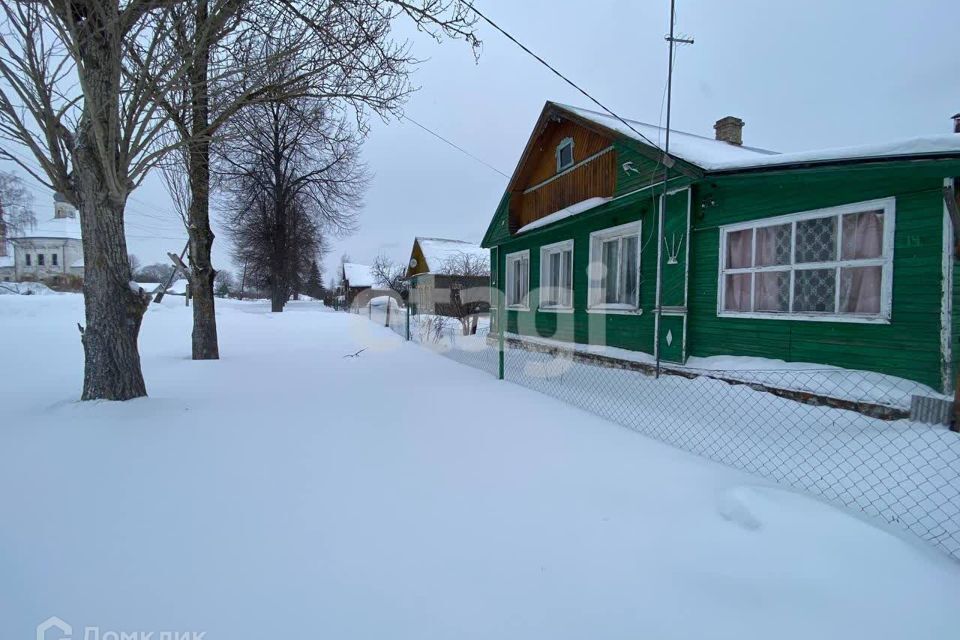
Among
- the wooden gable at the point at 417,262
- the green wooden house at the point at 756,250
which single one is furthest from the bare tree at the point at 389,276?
the green wooden house at the point at 756,250

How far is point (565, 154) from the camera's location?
884cm

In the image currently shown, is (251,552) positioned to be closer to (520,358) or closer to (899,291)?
(899,291)

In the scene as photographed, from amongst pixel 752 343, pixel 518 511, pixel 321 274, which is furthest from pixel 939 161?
pixel 321 274

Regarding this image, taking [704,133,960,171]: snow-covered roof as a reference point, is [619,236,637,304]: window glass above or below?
below

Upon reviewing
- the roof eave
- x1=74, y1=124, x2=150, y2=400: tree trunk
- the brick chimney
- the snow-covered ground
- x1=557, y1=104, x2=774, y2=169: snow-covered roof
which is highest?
the brick chimney

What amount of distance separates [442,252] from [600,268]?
19.2 m

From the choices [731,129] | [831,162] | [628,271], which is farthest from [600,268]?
[731,129]

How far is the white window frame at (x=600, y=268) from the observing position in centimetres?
706

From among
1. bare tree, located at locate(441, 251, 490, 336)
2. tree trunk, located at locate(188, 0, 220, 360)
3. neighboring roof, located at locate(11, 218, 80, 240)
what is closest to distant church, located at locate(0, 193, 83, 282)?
neighboring roof, located at locate(11, 218, 80, 240)

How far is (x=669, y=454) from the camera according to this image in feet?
10.6

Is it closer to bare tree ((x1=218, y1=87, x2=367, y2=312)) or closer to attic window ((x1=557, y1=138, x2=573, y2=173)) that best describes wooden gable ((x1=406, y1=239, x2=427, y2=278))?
bare tree ((x1=218, y1=87, x2=367, y2=312))

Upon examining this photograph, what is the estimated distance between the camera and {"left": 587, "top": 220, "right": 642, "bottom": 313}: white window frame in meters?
7.06

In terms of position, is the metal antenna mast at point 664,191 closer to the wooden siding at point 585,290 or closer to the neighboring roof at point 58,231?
the wooden siding at point 585,290

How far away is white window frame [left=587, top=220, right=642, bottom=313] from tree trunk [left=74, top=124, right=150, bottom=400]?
6.59m
